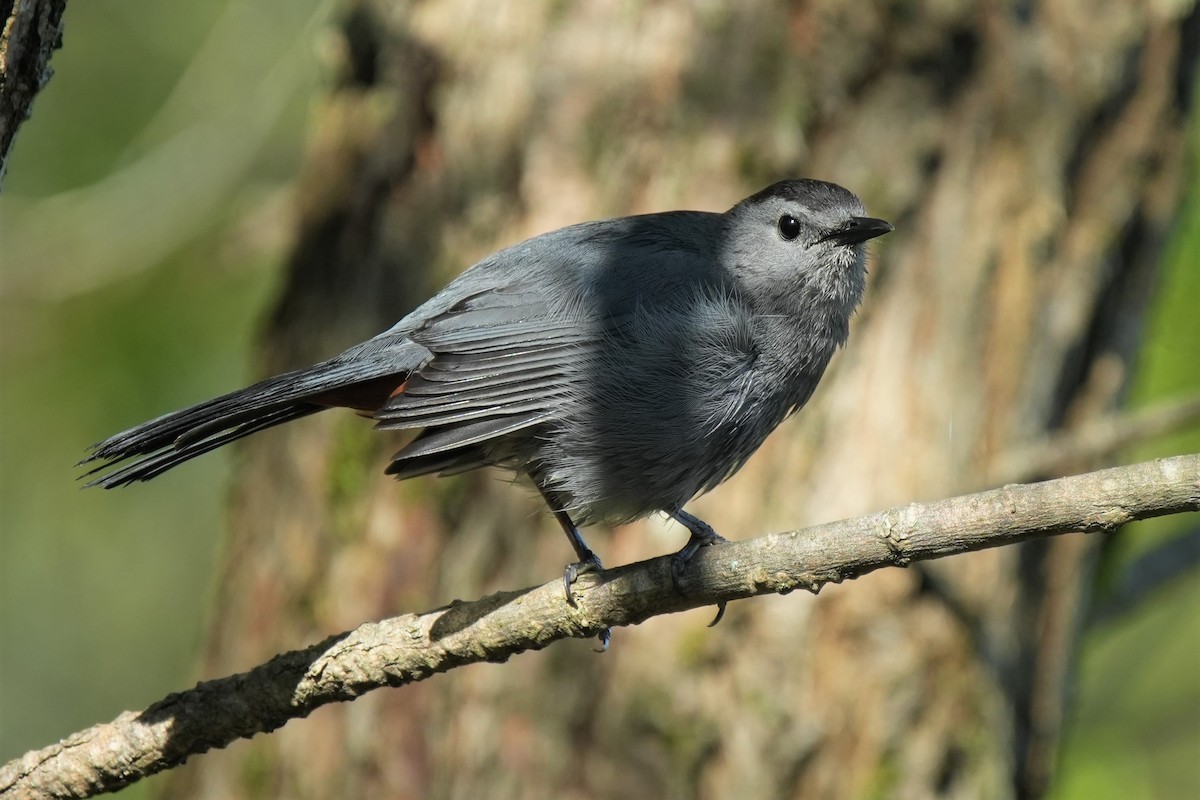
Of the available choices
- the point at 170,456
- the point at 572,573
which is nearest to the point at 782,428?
the point at 572,573

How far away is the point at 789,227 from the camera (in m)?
3.60

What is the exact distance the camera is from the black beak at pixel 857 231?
344 cm

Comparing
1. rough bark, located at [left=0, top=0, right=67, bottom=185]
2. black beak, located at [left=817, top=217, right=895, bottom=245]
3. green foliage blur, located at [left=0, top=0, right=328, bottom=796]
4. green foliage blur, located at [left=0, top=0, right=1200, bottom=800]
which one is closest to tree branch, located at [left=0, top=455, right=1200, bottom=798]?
rough bark, located at [left=0, top=0, right=67, bottom=185]

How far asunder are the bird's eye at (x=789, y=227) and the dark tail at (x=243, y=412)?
1.19 m

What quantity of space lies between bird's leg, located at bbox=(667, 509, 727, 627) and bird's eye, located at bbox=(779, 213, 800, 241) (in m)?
0.89

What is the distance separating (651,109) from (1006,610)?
7.20ft

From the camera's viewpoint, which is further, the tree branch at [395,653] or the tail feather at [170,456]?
the tail feather at [170,456]

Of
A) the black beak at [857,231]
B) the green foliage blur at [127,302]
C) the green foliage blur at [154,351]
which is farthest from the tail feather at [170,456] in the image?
the green foliage blur at [127,302]

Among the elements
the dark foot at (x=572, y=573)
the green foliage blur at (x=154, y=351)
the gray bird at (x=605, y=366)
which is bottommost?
the dark foot at (x=572, y=573)

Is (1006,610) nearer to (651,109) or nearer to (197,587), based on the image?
(651,109)

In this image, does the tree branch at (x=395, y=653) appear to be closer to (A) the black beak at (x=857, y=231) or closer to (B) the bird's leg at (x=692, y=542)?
(B) the bird's leg at (x=692, y=542)

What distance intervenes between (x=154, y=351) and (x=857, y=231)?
14.7 feet

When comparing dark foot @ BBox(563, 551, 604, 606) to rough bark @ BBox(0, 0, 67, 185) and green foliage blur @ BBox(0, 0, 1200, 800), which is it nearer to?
rough bark @ BBox(0, 0, 67, 185)

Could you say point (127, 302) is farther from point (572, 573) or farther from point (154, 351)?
point (572, 573)
